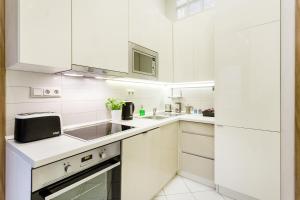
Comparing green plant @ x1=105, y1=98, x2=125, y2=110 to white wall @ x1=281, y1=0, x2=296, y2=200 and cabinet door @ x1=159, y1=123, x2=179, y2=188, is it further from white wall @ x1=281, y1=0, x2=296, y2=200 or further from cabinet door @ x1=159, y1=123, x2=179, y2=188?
white wall @ x1=281, y1=0, x2=296, y2=200

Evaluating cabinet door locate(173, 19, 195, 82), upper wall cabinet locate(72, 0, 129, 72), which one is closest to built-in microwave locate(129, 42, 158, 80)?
upper wall cabinet locate(72, 0, 129, 72)

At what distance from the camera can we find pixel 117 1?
149 cm

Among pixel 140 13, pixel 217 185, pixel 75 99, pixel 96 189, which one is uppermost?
pixel 140 13

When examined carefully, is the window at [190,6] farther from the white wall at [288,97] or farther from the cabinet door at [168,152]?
the cabinet door at [168,152]

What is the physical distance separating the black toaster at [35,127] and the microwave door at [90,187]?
40 cm

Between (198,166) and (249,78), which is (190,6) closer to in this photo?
(249,78)

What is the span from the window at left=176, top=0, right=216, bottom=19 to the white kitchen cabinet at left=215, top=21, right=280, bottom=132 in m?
1.10

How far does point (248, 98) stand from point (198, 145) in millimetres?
815

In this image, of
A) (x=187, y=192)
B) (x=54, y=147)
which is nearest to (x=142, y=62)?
(x=54, y=147)

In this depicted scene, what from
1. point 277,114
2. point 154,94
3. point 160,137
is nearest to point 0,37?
point 160,137

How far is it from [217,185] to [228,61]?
143 centimetres

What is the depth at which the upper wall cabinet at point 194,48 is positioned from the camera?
2.08 meters

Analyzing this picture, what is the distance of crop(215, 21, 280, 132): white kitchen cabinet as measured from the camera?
144 cm

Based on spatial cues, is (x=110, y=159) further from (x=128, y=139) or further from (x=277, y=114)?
(x=277, y=114)
